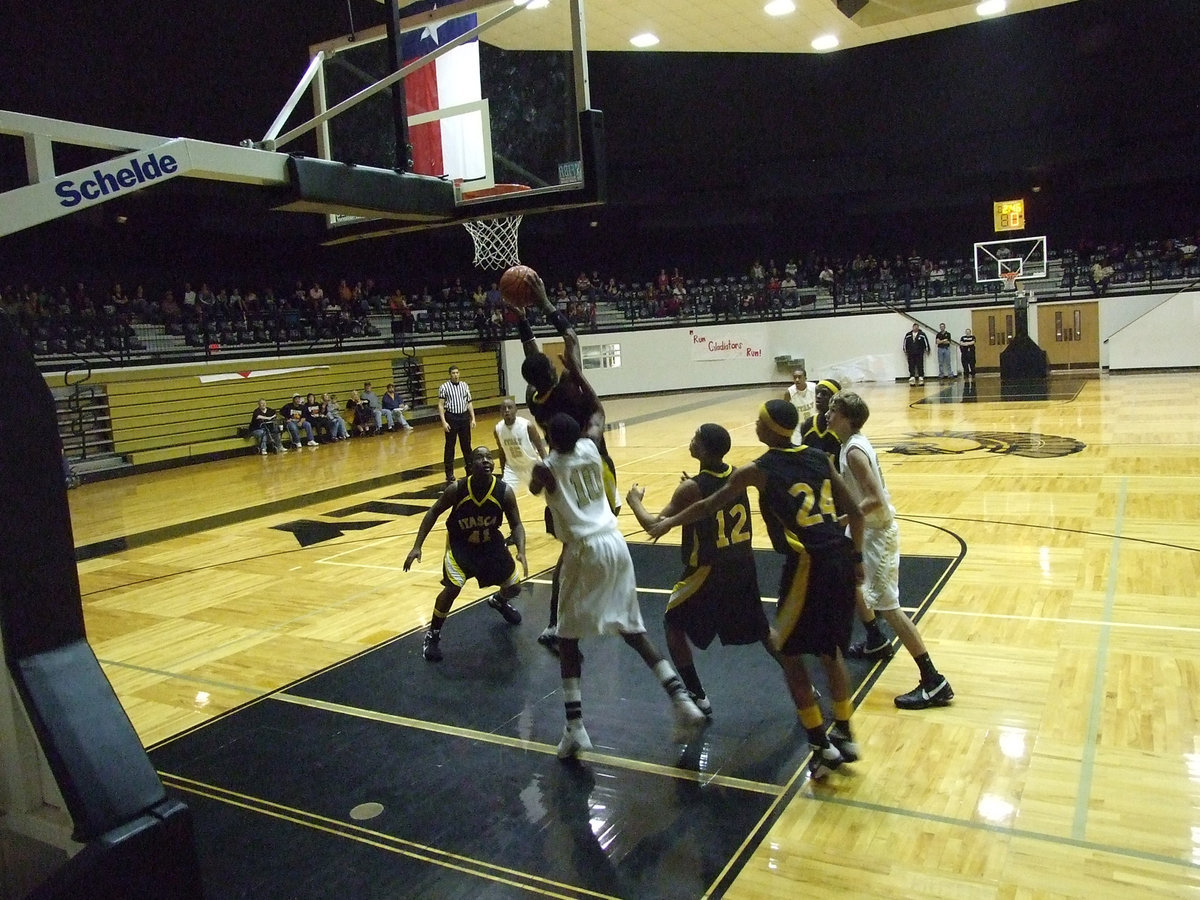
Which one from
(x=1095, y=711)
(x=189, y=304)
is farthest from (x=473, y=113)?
(x=189, y=304)

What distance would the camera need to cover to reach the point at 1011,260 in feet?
83.0

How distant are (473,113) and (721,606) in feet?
10.1

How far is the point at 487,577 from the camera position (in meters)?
6.40

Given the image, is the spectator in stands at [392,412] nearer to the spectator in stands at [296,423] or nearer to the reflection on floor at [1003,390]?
the spectator in stands at [296,423]

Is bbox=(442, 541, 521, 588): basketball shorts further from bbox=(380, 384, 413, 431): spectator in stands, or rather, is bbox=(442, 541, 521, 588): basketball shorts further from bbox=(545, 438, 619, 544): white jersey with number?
bbox=(380, 384, 413, 431): spectator in stands

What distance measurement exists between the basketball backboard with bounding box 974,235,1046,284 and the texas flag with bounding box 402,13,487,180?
889 inches

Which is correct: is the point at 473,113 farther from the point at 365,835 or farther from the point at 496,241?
the point at 365,835

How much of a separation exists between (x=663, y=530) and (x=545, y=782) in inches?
50.1

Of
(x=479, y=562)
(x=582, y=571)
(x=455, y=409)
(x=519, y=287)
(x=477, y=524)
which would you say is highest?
(x=519, y=287)

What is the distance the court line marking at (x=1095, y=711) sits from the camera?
367 cm

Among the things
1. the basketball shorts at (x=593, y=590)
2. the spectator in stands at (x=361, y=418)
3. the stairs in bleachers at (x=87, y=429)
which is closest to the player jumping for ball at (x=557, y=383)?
the basketball shorts at (x=593, y=590)

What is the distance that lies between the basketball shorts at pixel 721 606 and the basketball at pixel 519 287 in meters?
1.67

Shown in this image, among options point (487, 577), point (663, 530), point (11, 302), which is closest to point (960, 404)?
point (487, 577)

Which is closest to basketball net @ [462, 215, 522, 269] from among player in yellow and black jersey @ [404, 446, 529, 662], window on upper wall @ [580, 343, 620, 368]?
player in yellow and black jersey @ [404, 446, 529, 662]
